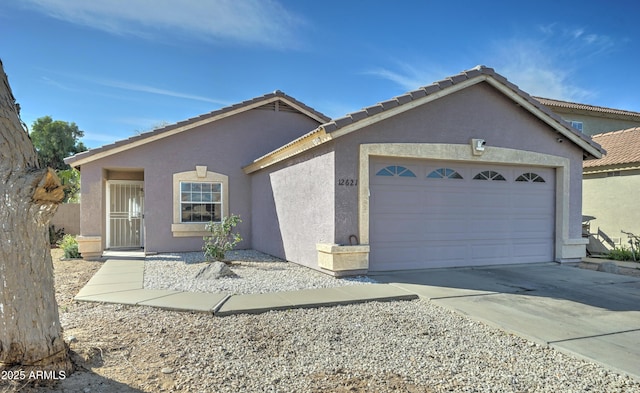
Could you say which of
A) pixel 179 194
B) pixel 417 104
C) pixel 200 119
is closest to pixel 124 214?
pixel 179 194

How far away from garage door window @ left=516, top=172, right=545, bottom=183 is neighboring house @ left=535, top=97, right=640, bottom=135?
12221mm

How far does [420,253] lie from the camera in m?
9.45

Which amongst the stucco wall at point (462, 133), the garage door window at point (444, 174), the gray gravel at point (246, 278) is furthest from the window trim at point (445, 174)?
the gray gravel at point (246, 278)

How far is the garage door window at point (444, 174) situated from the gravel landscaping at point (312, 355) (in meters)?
4.18

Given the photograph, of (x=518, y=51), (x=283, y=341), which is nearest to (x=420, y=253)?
(x=283, y=341)

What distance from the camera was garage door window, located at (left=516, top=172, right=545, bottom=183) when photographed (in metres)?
10.5

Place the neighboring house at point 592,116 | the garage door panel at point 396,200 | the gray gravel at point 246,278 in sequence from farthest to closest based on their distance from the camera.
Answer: the neighboring house at point 592,116
the garage door panel at point 396,200
the gray gravel at point 246,278

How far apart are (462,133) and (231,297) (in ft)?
21.1

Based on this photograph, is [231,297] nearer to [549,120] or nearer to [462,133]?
[462,133]

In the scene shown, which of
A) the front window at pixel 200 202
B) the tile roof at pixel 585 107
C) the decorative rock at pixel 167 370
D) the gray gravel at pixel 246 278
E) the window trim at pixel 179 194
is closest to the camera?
the decorative rock at pixel 167 370

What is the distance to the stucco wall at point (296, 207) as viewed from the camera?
29.2 feet

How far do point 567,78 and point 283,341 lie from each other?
17.9m

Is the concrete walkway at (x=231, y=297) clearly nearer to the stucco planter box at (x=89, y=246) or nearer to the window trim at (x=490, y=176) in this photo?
the window trim at (x=490, y=176)

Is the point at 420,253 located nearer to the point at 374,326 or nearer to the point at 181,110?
the point at 374,326
